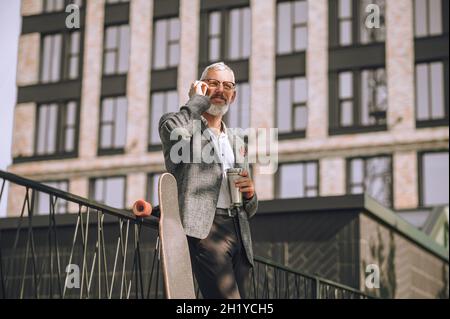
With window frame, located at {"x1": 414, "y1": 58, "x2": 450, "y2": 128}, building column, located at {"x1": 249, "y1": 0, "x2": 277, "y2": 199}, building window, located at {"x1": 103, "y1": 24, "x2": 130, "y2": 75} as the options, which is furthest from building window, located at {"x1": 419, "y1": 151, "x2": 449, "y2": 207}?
building window, located at {"x1": 103, "y1": 24, "x2": 130, "y2": 75}

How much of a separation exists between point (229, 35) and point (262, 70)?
113 inches

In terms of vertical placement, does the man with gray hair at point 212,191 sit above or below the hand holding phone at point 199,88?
below

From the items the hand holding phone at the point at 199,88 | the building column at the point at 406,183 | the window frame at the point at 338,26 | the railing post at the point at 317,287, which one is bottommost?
the railing post at the point at 317,287

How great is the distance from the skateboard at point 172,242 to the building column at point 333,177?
1370 inches

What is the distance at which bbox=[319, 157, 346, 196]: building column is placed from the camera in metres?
40.0

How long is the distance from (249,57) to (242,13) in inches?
97.5

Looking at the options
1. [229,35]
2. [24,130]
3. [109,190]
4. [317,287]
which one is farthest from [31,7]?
[317,287]

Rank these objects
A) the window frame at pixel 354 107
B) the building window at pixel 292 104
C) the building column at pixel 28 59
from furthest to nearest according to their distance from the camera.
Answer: the building column at pixel 28 59 < the building window at pixel 292 104 < the window frame at pixel 354 107

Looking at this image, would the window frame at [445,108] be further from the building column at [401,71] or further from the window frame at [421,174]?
the window frame at [421,174]

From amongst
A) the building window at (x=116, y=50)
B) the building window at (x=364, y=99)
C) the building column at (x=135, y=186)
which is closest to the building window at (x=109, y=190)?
the building column at (x=135, y=186)

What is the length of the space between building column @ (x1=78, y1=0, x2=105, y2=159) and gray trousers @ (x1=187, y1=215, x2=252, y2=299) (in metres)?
40.5

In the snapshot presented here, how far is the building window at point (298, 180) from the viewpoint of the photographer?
4069cm

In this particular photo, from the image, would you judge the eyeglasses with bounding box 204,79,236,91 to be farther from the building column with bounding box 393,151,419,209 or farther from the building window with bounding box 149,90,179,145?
the building window with bounding box 149,90,179,145

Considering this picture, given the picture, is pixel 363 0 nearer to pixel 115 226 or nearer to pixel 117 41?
pixel 117 41
